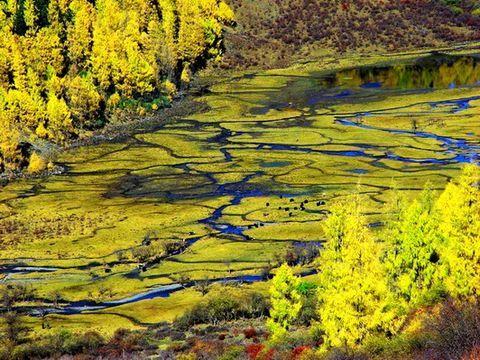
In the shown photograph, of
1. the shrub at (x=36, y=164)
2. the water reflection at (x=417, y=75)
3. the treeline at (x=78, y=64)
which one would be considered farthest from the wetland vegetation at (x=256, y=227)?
the shrub at (x=36, y=164)

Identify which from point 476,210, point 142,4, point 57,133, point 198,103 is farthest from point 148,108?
point 476,210

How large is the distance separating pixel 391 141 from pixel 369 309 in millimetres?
83069

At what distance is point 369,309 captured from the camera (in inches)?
1372

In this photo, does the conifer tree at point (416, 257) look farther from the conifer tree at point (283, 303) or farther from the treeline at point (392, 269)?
the conifer tree at point (283, 303)

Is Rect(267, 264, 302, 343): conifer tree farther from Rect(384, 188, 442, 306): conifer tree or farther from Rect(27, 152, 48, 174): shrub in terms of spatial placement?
Rect(27, 152, 48, 174): shrub

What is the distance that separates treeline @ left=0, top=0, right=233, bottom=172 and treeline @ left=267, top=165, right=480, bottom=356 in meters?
72.7

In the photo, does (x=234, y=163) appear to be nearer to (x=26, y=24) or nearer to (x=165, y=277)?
(x=165, y=277)

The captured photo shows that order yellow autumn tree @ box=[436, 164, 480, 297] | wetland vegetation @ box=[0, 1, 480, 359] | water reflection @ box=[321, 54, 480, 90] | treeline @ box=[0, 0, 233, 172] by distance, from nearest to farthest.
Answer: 1. wetland vegetation @ box=[0, 1, 480, 359]
2. yellow autumn tree @ box=[436, 164, 480, 297]
3. treeline @ box=[0, 0, 233, 172]
4. water reflection @ box=[321, 54, 480, 90]

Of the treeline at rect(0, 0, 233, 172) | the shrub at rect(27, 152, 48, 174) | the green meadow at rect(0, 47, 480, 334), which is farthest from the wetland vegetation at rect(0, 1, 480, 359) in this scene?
the shrub at rect(27, 152, 48, 174)

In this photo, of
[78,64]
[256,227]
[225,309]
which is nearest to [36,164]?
[256,227]

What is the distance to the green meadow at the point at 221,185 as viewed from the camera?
67188 mm

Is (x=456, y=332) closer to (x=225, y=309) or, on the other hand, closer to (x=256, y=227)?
(x=225, y=309)

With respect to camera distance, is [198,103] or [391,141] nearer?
[391,141]

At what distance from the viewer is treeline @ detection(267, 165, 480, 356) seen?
34781 millimetres
